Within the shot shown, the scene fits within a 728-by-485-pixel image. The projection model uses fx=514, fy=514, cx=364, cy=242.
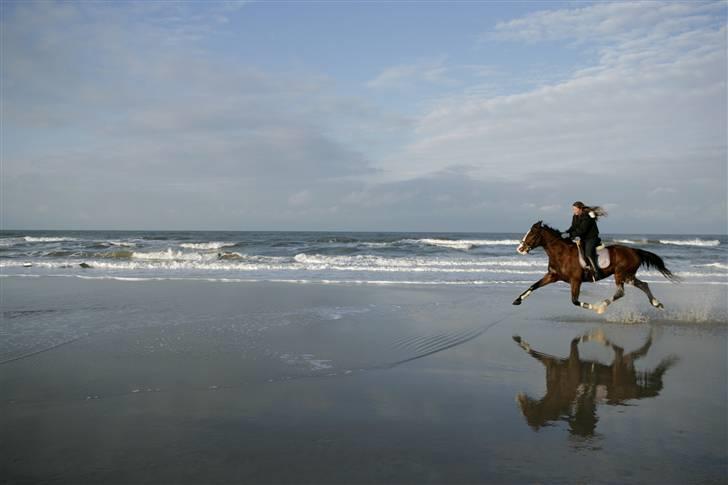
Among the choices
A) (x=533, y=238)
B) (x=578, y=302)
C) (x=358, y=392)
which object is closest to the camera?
(x=358, y=392)

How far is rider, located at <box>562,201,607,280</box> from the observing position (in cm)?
1012

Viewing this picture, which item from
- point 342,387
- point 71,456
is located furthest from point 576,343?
point 71,456

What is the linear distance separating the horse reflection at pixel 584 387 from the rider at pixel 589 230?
276cm

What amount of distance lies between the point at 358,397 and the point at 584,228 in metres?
6.91

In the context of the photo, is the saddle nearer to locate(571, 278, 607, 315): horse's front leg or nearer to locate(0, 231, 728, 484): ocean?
locate(571, 278, 607, 315): horse's front leg

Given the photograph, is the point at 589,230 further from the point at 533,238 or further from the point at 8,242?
the point at 8,242

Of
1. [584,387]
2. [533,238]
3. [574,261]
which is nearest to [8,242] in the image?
[533,238]

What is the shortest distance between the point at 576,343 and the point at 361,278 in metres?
9.89

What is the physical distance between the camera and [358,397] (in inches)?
203

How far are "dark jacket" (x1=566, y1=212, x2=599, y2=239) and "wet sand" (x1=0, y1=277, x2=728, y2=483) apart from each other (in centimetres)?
166

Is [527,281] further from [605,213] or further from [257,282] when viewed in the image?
[257,282]

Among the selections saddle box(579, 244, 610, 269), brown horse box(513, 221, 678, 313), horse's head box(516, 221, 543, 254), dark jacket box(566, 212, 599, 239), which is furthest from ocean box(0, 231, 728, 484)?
dark jacket box(566, 212, 599, 239)

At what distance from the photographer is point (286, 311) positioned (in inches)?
409

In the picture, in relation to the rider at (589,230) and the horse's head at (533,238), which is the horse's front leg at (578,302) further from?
the horse's head at (533,238)
